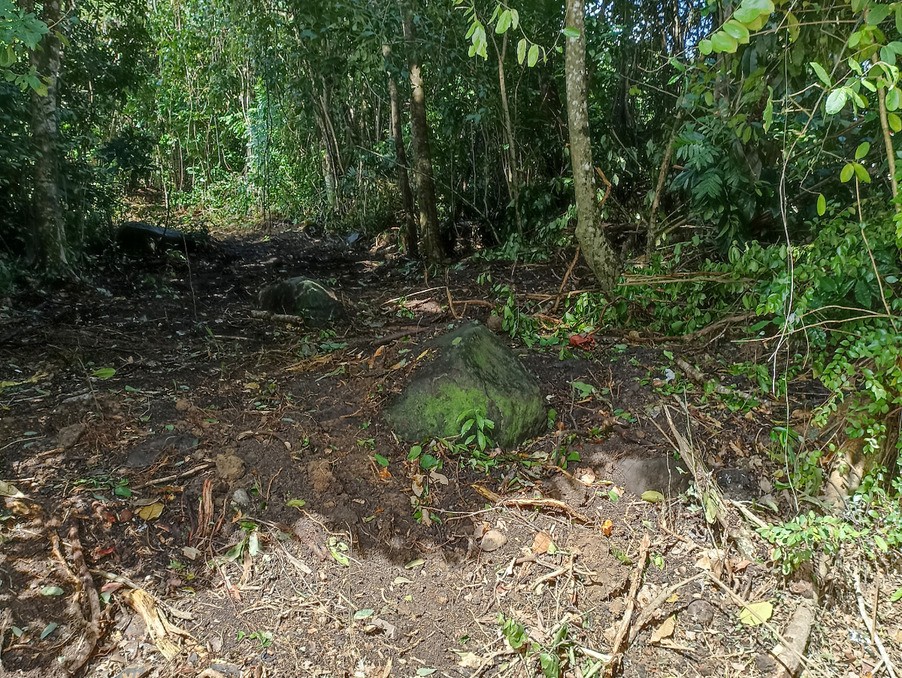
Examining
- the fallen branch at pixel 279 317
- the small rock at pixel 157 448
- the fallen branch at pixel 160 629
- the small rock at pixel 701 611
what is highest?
the fallen branch at pixel 279 317

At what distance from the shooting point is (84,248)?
6.76m

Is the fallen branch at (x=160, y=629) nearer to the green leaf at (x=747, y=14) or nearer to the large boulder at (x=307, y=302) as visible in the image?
the green leaf at (x=747, y=14)

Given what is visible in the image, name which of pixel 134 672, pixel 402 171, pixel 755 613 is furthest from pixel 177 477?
pixel 402 171

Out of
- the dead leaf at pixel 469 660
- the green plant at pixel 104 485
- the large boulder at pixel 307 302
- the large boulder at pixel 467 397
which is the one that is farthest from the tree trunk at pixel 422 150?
the dead leaf at pixel 469 660

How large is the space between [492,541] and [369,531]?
0.57 m

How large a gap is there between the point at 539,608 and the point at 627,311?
8.38 feet

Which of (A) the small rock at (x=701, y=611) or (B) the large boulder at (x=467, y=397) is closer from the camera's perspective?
(A) the small rock at (x=701, y=611)

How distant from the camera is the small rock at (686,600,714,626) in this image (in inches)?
101

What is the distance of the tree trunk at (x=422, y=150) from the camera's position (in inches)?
240

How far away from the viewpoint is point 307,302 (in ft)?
17.2

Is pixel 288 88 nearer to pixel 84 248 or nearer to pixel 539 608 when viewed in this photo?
pixel 84 248

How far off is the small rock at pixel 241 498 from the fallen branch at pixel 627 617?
66.2 inches

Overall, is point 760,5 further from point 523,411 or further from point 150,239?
point 150,239

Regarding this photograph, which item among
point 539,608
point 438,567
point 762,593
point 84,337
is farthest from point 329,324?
point 762,593
